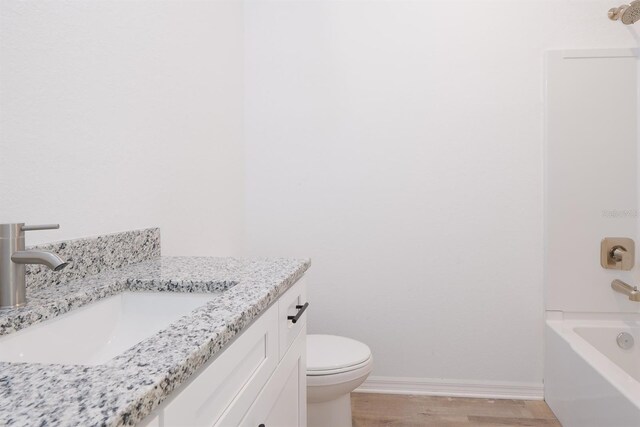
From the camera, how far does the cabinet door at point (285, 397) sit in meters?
0.87

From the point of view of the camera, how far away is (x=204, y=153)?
1.90 metres

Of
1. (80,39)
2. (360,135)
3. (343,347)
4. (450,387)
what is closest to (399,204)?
(360,135)

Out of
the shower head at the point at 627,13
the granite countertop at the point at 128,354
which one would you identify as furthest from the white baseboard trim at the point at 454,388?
the shower head at the point at 627,13

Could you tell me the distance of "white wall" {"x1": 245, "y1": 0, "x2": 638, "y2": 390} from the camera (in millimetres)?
2234

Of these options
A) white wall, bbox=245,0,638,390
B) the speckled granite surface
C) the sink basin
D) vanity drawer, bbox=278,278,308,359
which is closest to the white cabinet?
vanity drawer, bbox=278,278,308,359

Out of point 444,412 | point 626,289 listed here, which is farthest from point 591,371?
point 444,412

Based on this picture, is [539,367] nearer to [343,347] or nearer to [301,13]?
[343,347]

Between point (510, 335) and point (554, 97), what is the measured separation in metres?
1.26

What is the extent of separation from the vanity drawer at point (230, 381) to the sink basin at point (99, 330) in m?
0.19

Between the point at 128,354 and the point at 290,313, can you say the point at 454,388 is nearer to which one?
the point at 290,313

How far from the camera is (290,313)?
113cm

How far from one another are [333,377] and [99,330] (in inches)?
39.6

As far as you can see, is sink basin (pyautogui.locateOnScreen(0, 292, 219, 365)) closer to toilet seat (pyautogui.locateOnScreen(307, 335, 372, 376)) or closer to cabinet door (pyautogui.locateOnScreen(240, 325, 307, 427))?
cabinet door (pyautogui.locateOnScreen(240, 325, 307, 427))

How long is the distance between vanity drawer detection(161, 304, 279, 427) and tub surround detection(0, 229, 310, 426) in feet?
0.09
